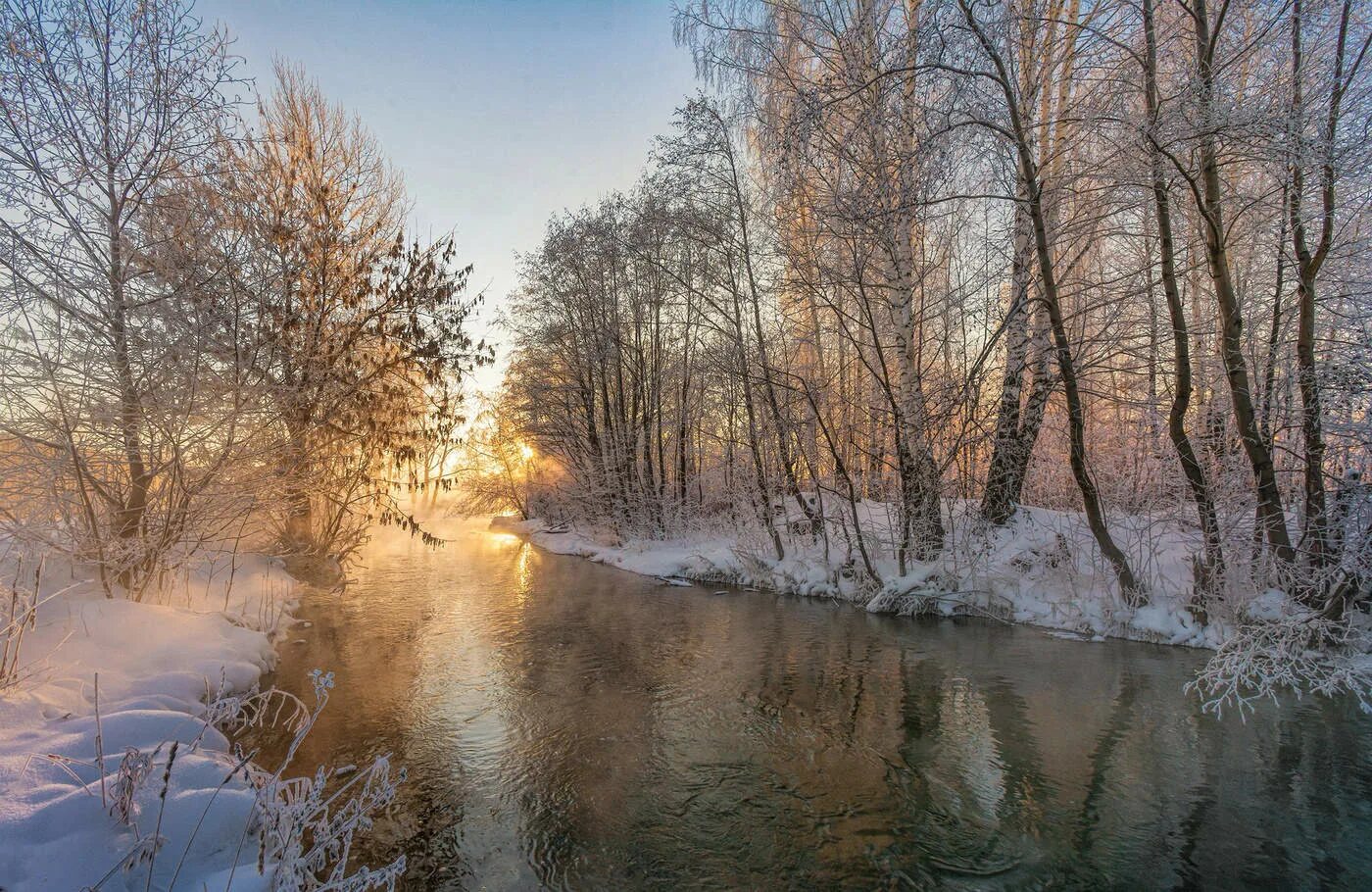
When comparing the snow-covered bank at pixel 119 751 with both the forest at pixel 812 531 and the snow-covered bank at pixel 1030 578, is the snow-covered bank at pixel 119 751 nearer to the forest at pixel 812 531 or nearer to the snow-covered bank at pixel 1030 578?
the forest at pixel 812 531

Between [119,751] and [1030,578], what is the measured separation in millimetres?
10088

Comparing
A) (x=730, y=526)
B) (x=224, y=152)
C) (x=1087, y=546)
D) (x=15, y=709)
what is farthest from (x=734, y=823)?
(x=730, y=526)

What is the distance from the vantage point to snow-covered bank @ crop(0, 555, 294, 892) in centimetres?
282

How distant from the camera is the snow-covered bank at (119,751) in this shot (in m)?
2.82

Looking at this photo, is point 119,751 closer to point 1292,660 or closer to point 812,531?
point 1292,660

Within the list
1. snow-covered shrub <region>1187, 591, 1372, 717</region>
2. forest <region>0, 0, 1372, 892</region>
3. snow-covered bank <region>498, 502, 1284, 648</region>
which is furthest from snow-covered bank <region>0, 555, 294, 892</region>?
snow-covered bank <region>498, 502, 1284, 648</region>

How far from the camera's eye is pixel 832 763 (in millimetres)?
5223

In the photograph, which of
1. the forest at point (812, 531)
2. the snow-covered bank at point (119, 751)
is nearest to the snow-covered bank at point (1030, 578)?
the forest at point (812, 531)

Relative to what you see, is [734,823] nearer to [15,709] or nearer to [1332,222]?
[15,709]

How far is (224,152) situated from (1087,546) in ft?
38.9

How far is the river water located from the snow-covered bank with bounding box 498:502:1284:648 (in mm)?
482

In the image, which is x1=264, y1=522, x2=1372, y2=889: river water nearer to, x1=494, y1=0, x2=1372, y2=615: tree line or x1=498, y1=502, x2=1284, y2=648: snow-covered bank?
x1=498, y1=502, x2=1284, y2=648: snow-covered bank

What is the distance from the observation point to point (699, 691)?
6914mm

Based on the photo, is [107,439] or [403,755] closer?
[403,755]
